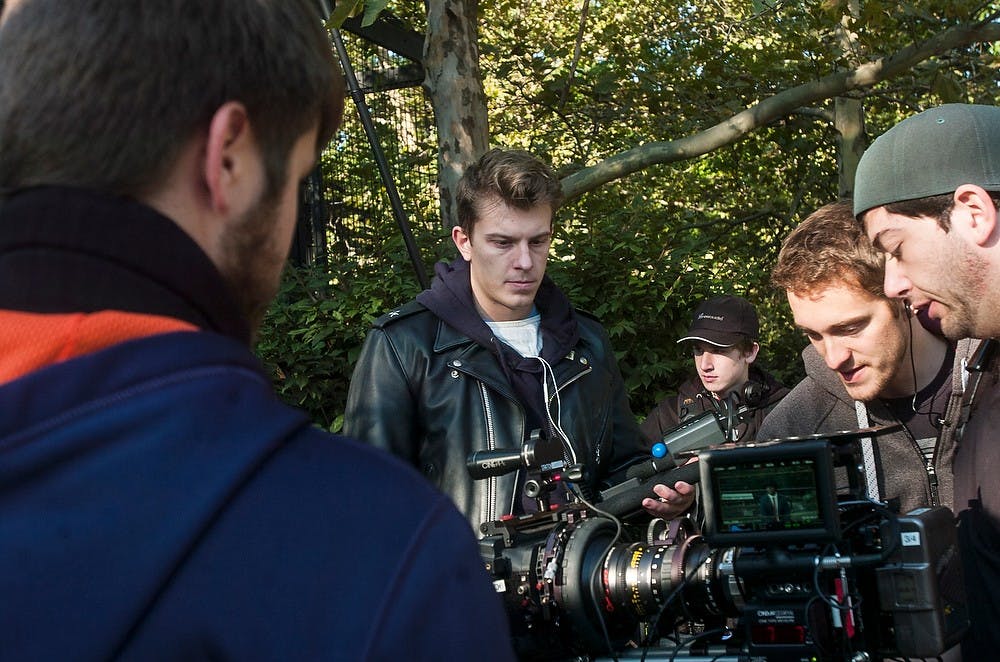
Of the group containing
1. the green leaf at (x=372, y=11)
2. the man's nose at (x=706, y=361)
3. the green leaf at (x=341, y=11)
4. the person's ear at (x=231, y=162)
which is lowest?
the person's ear at (x=231, y=162)

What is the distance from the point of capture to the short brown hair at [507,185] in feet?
12.4

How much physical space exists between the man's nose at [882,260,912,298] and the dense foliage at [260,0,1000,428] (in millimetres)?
1066

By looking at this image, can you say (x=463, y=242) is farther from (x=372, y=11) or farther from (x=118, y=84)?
(x=118, y=84)

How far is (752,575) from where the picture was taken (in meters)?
2.25

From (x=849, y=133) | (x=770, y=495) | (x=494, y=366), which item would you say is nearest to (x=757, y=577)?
(x=770, y=495)

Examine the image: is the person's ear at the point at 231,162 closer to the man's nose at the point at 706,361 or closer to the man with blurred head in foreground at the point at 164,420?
the man with blurred head in foreground at the point at 164,420

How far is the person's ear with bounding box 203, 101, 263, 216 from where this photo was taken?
990mm

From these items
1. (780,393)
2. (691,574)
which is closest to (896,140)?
(691,574)

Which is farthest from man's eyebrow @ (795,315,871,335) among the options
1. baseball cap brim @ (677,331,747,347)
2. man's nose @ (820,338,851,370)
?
baseball cap brim @ (677,331,747,347)

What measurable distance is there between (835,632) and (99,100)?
1.74 metres

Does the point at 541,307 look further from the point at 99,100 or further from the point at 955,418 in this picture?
the point at 99,100

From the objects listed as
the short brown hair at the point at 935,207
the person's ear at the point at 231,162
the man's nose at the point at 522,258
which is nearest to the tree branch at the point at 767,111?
the man's nose at the point at 522,258

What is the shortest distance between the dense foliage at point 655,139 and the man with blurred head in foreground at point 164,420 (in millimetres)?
2655

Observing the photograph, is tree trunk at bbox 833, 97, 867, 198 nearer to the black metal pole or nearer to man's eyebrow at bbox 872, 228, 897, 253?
the black metal pole
